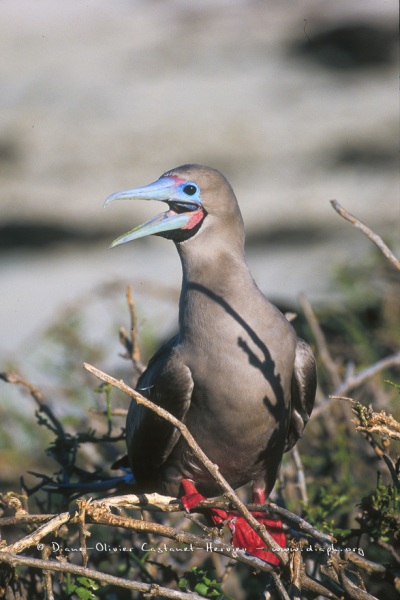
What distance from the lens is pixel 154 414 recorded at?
4164 mm

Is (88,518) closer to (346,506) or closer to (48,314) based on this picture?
(346,506)

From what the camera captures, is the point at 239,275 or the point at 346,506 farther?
the point at 346,506

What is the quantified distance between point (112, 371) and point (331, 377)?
5.96 feet

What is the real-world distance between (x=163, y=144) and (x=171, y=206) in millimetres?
4068

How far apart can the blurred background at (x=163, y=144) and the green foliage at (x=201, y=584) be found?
2.78 m

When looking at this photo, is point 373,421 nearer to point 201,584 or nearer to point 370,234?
point 370,234

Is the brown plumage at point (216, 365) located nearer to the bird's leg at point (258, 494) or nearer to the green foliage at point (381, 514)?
the bird's leg at point (258, 494)

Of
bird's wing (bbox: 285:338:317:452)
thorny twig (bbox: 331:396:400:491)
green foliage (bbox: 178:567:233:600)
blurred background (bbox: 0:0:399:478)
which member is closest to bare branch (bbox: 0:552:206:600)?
green foliage (bbox: 178:567:233:600)

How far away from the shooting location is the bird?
4.02m

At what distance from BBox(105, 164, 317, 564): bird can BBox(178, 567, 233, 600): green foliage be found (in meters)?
0.73

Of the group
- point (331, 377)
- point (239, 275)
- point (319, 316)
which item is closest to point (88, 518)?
point (239, 275)

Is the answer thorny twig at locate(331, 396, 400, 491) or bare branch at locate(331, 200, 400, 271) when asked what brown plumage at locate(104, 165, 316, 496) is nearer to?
bare branch at locate(331, 200, 400, 271)

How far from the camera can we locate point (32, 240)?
908 cm

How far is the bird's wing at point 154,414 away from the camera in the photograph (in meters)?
4.08
